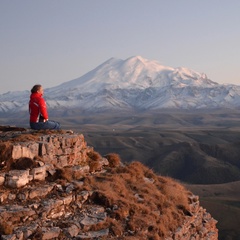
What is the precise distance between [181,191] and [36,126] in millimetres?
4731

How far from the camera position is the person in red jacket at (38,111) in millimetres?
11305

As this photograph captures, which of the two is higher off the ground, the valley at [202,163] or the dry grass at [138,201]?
the dry grass at [138,201]

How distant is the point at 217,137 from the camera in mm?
112688

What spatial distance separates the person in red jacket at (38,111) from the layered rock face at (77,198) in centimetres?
37

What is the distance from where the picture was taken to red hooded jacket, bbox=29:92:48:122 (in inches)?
444

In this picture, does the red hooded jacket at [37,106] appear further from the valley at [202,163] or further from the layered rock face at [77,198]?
the valley at [202,163]

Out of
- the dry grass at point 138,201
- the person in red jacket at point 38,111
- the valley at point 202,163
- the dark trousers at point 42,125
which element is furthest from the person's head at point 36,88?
the valley at point 202,163

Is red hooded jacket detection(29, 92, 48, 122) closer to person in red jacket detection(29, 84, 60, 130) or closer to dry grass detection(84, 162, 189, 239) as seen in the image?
person in red jacket detection(29, 84, 60, 130)

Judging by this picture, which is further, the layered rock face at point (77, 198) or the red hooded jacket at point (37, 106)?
the red hooded jacket at point (37, 106)

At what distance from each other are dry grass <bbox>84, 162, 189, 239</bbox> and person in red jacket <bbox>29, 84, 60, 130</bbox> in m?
2.31

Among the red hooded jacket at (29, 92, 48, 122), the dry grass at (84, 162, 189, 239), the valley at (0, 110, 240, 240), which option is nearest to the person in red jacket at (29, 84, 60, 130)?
the red hooded jacket at (29, 92, 48, 122)

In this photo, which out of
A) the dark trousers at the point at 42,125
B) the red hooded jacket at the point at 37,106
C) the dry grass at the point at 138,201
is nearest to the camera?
the dry grass at the point at 138,201

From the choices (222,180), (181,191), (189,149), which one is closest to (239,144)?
(189,149)

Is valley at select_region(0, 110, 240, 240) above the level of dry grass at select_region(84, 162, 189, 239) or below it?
below
